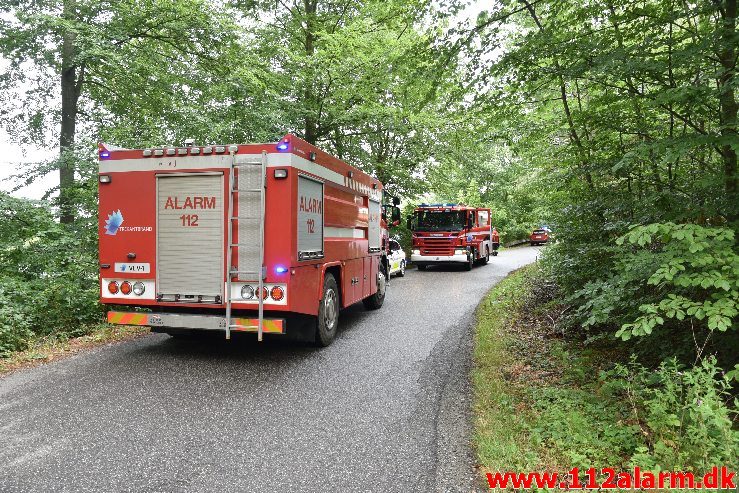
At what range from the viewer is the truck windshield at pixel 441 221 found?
1827cm

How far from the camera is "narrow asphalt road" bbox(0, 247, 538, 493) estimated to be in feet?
10.5

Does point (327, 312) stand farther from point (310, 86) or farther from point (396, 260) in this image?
point (396, 260)

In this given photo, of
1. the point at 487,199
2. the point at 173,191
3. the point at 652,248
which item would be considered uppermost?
the point at 487,199

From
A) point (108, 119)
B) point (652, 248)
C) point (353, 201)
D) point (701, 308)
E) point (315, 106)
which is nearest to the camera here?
point (701, 308)

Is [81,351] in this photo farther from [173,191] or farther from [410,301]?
[410,301]

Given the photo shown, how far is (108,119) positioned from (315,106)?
5.91 metres

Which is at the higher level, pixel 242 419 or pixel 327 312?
pixel 327 312

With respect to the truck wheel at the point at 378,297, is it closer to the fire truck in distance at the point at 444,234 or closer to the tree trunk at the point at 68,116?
the tree trunk at the point at 68,116

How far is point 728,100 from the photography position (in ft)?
13.1

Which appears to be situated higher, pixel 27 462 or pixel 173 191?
A: pixel 173 191

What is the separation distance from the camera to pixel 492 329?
7539 mm

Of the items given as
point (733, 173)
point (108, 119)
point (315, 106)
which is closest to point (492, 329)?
point (733, 173)

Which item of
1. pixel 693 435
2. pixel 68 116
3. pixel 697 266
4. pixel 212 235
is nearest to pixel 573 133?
pixel 697 266

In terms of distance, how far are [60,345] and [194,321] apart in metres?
2.44
